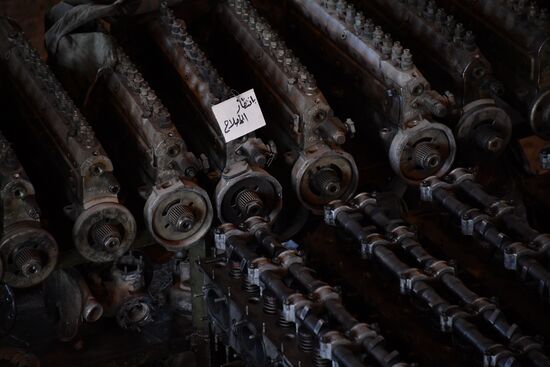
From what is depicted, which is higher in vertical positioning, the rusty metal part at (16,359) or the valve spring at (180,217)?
the valve spring at (180,217)

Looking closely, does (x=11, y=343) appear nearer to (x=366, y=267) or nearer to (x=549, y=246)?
(x=366, y=267)

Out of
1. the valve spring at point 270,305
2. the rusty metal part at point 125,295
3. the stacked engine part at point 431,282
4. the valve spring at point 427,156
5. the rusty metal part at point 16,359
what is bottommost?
the rusty metal part at point 16,359

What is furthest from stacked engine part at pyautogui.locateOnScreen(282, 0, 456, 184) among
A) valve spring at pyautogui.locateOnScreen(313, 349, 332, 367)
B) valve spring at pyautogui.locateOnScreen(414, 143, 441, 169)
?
valve spring at pyautogui.locateOnScreen(313, 349, 332, 367)

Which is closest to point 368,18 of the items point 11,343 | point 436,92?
point 436,92

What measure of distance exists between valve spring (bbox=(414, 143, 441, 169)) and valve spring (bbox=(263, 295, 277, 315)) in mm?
1364

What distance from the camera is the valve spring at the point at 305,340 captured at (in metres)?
4.76

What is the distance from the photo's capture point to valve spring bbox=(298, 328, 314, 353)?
4762mm

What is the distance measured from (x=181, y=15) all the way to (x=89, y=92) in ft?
2.33

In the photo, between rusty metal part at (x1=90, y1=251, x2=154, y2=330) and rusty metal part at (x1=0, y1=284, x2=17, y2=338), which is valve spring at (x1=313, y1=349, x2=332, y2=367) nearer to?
rusty metal part at (x1=90, y1=251, x2=154, y2=330)

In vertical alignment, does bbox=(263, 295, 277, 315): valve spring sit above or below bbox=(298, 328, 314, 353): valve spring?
below

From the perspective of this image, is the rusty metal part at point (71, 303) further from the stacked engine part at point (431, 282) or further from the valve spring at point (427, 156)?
the valve spring at point (427, 156)

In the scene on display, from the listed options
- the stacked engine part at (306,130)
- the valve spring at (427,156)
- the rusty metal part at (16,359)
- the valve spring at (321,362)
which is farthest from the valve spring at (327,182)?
the rusty metal part at (16,359)

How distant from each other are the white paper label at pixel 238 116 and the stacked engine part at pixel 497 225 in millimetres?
827

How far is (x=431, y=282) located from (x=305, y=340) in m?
0.56
